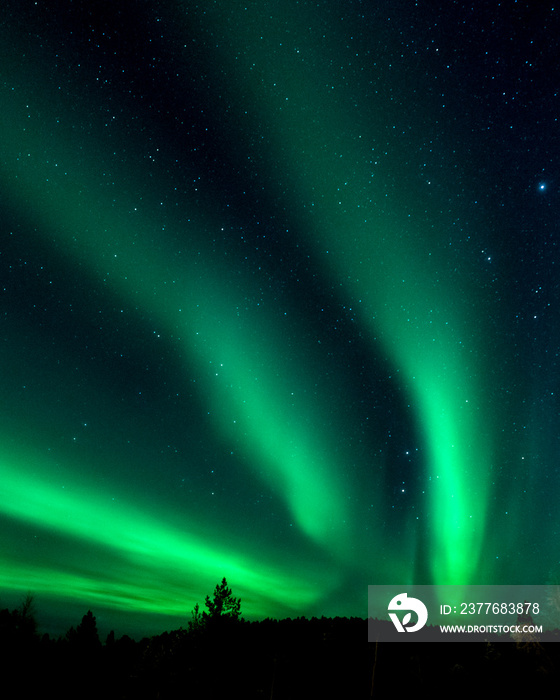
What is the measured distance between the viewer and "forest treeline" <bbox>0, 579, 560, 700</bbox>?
45.3 m

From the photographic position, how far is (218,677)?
47812 millimetres

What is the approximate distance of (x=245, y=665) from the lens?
2442 inches

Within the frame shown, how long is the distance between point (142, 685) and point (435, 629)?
124 feet

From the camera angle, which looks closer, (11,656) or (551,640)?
(551,640)

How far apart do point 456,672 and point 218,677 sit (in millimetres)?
23192

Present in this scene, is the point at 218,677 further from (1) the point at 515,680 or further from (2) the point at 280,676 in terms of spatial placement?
(1) the point at 515,680

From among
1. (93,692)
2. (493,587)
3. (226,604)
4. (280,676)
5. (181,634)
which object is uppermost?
(493,587)

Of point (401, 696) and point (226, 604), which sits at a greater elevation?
point (226, 604)

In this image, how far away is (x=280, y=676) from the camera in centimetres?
6034

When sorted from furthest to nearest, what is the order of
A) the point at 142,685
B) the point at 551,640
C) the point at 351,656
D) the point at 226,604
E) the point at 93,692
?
the point at 351,656 → the point at 93,692 → the point at 142,685 → the point at 226,604 → the point at 551,640

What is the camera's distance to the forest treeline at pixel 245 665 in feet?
149

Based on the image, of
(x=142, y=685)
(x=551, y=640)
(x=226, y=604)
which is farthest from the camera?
(x=142, y=685)

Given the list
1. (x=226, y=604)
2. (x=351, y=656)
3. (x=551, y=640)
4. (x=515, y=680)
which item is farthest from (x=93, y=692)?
(x=551, y=640)

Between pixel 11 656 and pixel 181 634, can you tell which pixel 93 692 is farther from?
pixel 181 634
